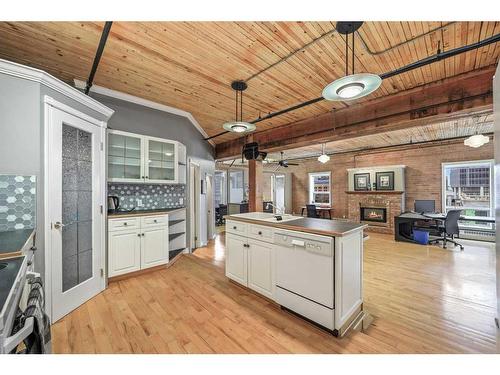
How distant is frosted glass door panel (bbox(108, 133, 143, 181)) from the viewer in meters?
3.19

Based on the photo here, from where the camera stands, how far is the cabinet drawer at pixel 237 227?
2.66 metres

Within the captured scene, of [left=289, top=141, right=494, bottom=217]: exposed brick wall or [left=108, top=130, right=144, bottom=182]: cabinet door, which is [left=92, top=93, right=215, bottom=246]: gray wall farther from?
[left=289, top=141, right=494, bottom=217]: exposed brick wall

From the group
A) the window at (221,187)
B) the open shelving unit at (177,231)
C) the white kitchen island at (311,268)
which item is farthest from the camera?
the window at (221,187)

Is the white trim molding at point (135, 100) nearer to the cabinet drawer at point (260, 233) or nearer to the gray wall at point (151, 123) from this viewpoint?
the gray wall at point (151, 123)

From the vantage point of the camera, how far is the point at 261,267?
8.02 feet

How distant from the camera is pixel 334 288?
5.96ft

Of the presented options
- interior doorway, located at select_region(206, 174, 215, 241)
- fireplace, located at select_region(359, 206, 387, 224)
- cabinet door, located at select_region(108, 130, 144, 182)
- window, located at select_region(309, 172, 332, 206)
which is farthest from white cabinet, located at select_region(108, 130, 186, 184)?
window, located at select_region(309, 172, 332, 206)

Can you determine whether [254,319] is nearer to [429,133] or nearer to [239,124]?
[239,124]

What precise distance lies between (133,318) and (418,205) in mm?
7159

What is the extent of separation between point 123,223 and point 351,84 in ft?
10.5

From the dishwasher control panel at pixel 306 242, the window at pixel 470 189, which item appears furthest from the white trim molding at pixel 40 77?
the window at pixel 470 189

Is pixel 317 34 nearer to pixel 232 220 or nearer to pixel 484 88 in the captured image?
pixel 484 88

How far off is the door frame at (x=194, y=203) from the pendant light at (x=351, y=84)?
3445 millimetres
